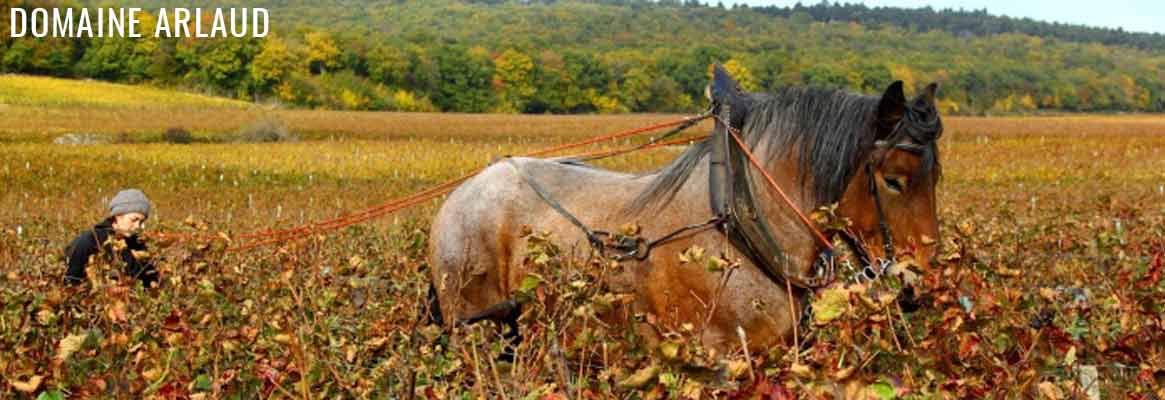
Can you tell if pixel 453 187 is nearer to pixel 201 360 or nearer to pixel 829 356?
pixel 201 360

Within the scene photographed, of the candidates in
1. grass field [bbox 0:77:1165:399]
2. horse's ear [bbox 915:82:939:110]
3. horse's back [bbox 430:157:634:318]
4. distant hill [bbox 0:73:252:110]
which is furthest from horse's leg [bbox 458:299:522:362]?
distant hill [bbox 0:73:252:110]

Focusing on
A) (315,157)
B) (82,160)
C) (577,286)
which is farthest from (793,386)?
(315,157)

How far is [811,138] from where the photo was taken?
4969mm

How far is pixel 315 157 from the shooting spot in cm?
3597

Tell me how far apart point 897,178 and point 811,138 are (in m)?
0.42

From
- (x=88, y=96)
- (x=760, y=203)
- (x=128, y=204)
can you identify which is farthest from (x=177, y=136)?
(x=760, y=203)

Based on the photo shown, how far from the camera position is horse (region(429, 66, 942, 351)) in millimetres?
4723

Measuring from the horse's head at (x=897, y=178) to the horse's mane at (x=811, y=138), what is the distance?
0.02 meters

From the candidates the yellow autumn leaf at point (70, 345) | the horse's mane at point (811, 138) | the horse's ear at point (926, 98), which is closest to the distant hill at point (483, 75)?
the horse's mane at point (811, 138)

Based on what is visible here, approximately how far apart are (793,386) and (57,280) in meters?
3.73

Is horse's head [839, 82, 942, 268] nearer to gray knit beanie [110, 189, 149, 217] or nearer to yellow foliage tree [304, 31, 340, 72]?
gray knit beanie [110, 189, 149, 217]

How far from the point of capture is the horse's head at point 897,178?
15.3ft

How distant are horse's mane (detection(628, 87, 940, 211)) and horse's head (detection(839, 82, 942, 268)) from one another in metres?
0.02

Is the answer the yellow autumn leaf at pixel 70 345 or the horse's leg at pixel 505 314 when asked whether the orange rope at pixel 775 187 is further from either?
the yellow autumn leaf at pixel 70 345
